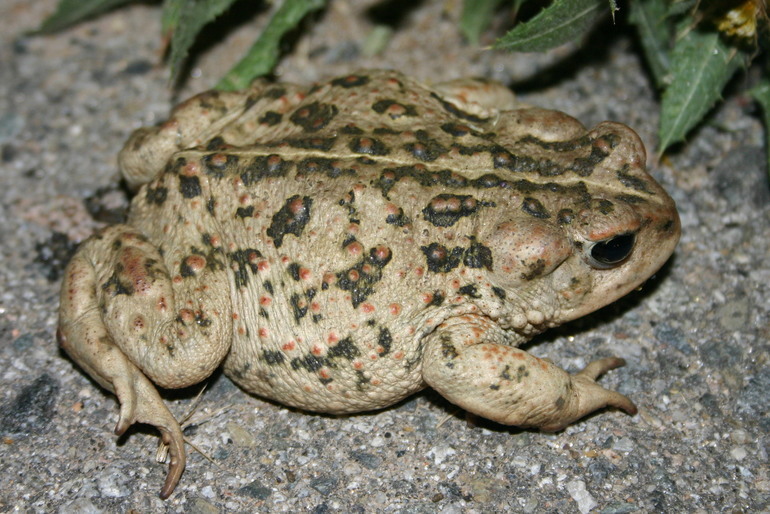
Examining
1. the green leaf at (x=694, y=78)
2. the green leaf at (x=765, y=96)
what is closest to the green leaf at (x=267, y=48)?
the green leaf at (x=694, y=78)

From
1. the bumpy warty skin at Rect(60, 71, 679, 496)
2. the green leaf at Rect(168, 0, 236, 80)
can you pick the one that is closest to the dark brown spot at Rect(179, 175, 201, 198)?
the bumpy warty skin at Rect(60, 71, 679, 496)

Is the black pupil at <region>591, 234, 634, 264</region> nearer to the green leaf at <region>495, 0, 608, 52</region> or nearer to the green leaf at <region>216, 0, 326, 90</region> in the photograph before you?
the green leaf at <region>495, 0, 608, 52</region>

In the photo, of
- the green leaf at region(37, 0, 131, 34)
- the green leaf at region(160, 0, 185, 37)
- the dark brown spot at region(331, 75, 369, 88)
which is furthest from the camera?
the green leaf at region(37, 0, 131, 34)

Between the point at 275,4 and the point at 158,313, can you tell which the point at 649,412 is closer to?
the point at 158,313

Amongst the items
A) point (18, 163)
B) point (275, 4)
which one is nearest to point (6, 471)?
point (18, 163)

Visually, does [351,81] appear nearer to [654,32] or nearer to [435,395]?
[435,395]

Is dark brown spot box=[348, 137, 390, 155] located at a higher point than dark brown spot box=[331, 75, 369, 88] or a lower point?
lower

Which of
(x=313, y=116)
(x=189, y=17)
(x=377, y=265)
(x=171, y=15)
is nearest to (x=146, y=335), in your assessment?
(x=377, y=265)

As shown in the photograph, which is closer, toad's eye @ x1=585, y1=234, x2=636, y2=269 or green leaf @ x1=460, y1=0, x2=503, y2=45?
toad's eye @ x1=585, y1=234, x2=636, y2=269
